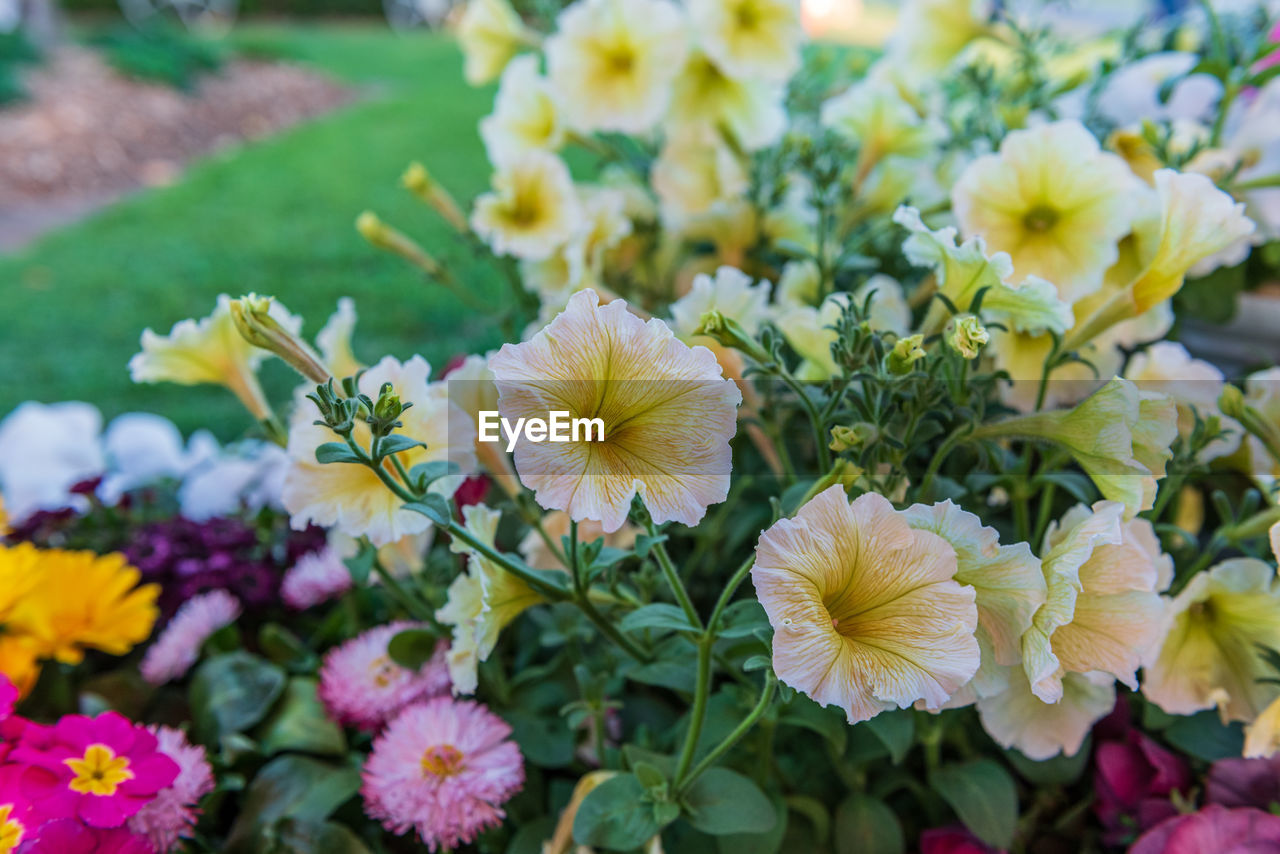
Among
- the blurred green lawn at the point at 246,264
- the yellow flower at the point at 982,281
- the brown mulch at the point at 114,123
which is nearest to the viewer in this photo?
the yellow flower at the point at 982,281

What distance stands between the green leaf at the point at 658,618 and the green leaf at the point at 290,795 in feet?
1.23

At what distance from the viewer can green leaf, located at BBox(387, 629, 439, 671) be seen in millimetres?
797

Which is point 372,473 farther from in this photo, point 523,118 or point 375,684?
point 523,118

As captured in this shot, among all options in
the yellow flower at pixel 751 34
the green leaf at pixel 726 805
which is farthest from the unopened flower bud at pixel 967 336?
the yellow flower at pixel 751 34

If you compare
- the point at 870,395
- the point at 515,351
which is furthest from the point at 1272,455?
the point at 515,351

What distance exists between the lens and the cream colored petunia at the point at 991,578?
0.53 metres

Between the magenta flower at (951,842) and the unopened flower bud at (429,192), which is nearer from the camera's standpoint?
the magenta flower at (951,842)

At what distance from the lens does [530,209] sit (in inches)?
39.6

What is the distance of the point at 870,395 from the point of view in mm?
595

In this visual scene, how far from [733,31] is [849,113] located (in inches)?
5.8

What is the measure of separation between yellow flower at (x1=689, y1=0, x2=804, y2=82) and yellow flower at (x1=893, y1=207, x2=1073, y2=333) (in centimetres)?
45

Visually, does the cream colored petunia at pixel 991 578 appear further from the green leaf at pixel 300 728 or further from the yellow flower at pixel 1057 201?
the green leaf at pixel 300 728

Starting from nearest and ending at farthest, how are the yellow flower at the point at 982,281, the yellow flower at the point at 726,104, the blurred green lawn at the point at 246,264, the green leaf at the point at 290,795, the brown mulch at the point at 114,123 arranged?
the yellow flower at the point at 982,281 < the green leaf at the point at 290,795 < the yellow flower at the point at 726,104 < the blurred green lawn at the point at 246,264 < the brown mulch at the point at 114,123

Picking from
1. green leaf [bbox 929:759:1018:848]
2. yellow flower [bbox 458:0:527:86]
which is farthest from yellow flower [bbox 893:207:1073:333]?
yellow flower [bbox 458:0:527:86]
